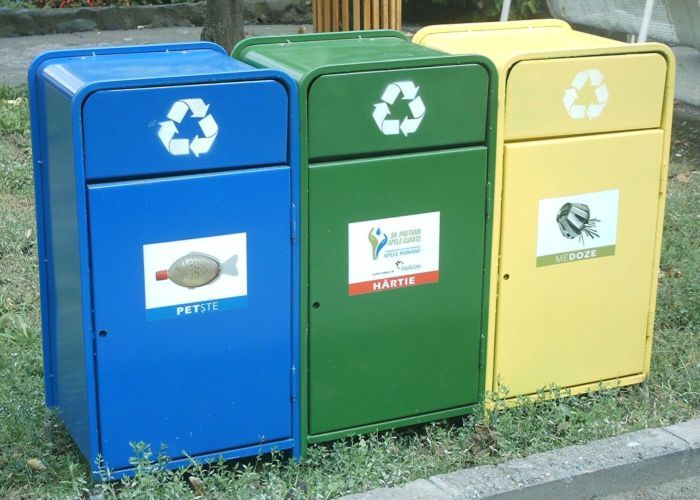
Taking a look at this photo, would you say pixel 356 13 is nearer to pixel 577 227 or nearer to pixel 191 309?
pixel 577 227

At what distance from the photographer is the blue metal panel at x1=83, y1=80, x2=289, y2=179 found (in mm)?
3092

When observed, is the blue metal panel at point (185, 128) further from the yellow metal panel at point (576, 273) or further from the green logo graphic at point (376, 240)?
the yellow metal panel at point (576, 273)

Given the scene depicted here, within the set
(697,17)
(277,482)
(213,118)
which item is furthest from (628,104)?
(697,17)

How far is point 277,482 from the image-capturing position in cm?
348

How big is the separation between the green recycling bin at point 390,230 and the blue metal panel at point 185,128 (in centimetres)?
12

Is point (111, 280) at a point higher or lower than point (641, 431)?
higher

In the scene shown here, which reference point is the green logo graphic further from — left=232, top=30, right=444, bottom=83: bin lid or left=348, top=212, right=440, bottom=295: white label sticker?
left=232, top=30, right=444, bottom=83: bin lid

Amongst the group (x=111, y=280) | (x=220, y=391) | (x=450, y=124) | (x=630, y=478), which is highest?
(x=450, y=124)

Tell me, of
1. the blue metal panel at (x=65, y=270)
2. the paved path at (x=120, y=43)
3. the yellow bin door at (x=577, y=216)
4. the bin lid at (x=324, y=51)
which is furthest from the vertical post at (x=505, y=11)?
the blue metal panel at (x=65, y=270)

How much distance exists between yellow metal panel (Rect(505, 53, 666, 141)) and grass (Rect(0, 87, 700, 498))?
3.38 feet

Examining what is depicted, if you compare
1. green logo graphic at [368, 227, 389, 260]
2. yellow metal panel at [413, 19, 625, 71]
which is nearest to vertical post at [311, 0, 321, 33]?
yellow metal panel at [413, 19, 625, 71]

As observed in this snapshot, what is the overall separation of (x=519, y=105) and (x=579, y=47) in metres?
0.38

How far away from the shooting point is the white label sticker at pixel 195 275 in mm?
3268

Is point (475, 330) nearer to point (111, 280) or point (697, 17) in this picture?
point (111, 280)
